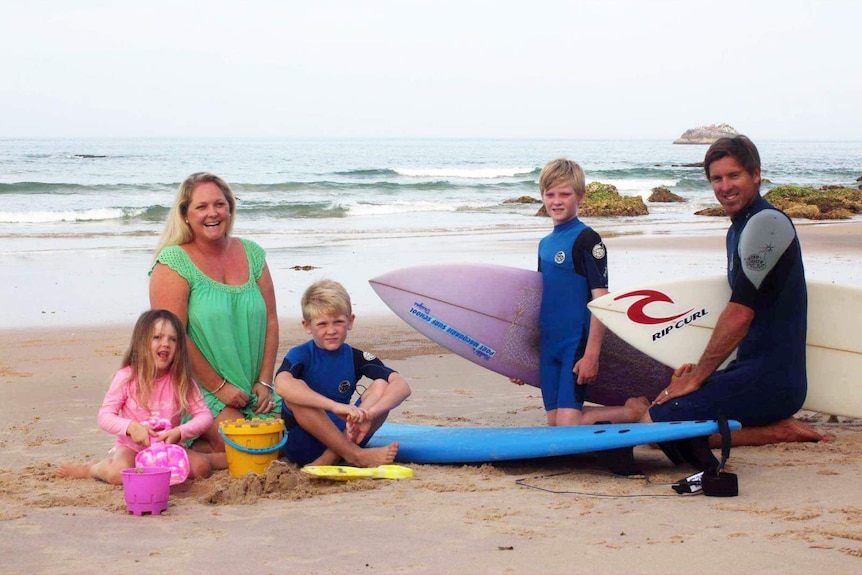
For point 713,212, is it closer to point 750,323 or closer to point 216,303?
point 750,323

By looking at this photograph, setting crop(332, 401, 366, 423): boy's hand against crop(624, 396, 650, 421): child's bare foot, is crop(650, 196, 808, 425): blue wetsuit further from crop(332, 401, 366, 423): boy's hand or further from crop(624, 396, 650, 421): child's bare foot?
crop(332, 401, 366, 423): boy's hand

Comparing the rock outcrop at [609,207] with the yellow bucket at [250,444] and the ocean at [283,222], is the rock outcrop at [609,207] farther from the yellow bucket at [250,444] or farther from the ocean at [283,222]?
the yellow bucket at [250,444]

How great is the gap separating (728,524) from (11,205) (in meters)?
19.7

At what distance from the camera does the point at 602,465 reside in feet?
12.1

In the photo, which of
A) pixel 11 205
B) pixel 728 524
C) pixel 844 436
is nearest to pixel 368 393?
pixel 728 524

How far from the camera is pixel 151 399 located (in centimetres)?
373

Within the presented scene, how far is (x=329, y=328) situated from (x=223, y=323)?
480 mm

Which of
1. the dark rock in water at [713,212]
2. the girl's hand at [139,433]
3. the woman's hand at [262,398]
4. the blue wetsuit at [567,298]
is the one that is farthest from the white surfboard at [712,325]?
the dark rock in water at [713,212]

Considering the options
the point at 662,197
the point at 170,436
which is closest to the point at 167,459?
the point at 170,436

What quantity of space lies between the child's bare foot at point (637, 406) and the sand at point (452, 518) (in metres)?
0.25

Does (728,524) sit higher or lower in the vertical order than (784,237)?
lower

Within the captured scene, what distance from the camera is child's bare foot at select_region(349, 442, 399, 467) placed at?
3.82m

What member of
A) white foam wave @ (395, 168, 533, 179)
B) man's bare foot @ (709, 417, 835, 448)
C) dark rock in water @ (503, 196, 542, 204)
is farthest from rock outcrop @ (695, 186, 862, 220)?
white foam wave @ (395, 168, 533, 179)

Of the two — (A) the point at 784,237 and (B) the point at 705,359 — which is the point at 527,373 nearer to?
(B) the point at 705,359
